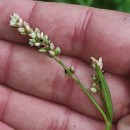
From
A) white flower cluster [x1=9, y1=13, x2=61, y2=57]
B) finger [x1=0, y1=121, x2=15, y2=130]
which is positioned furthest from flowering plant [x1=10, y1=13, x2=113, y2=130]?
finger [x1=0, y1=121, x2=15, y2=130]

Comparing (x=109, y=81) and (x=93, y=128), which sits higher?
(x=109, y=81)

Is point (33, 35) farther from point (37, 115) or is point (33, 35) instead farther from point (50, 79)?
point (37, 115)

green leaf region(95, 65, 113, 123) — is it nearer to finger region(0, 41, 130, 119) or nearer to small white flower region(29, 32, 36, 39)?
finger region(0, 41, 130, 119)

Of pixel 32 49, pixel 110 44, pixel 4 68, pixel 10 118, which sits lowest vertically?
pixel 10 118

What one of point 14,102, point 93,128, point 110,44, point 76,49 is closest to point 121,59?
point 110,44

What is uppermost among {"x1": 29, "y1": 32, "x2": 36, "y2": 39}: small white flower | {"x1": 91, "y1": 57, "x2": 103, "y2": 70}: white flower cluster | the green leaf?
{"x1": 29, "y1": 32, "x2": 36, "y2": 39}: small white flower

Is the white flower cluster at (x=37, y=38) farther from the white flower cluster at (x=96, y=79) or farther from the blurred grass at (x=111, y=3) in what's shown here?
the blurred grass at (x=111, y=3)

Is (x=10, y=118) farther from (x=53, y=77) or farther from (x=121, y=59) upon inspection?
(x=121, y=59)
